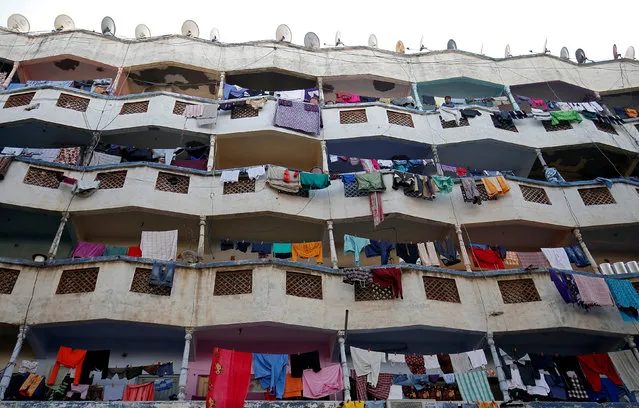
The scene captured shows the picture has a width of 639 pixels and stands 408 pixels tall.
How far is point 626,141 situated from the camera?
24.3m

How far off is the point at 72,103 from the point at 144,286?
405 inches

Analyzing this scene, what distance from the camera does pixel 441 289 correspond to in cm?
1759

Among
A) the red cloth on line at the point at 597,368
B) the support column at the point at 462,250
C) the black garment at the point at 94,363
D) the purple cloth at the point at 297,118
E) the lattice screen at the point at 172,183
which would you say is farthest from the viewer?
the purple cloth at the point at 297,118

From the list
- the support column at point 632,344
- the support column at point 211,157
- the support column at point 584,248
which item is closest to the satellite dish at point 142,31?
the support column at point 211,157

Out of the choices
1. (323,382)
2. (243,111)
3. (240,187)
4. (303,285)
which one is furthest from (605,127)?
(323,382)

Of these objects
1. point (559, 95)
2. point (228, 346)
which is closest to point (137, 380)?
point (228, 346)

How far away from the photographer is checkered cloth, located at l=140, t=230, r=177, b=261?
58.2 ft

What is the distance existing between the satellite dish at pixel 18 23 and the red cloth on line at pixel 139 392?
20.8m

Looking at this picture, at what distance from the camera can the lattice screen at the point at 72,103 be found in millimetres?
22034

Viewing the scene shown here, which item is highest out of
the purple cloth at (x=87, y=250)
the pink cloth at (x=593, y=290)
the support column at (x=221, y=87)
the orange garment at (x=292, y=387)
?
the support column at (x=221, y=87)

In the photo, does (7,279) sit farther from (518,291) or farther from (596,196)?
(596,196)

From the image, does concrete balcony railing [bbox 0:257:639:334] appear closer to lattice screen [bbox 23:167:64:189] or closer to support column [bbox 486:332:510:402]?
support column [bbox 486:332:510:402]

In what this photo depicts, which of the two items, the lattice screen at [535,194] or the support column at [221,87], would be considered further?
the support column at [221,87]

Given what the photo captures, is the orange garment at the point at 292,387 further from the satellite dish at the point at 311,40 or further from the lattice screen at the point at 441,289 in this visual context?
the satellite dish at the point at 311,40
